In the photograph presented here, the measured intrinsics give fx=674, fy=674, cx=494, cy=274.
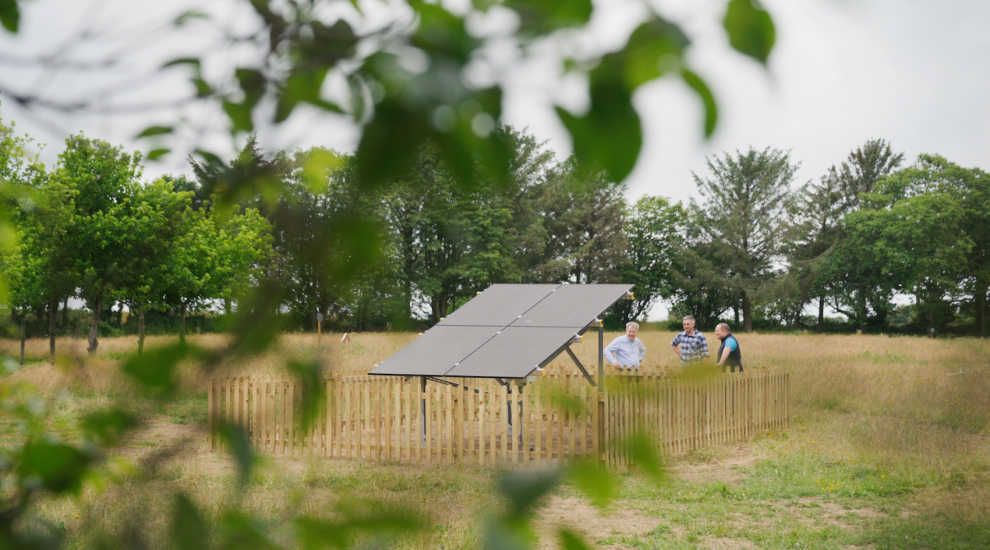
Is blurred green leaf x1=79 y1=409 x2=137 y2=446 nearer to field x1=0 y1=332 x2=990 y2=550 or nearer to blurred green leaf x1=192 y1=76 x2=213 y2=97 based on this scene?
blurred green leaf x1=192 y1=76 x2=213 y2=97

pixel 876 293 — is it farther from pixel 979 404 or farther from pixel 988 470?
pixel 988 470

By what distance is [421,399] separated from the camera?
838 centimetres

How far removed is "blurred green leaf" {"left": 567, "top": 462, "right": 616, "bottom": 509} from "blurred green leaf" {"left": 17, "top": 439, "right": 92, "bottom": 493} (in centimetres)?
63

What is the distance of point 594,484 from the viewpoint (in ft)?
2.20

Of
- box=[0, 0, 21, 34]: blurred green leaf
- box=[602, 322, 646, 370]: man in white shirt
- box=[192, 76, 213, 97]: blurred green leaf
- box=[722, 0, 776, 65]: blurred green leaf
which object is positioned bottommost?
box=[602, 322, 646, 370]: man in white shirt

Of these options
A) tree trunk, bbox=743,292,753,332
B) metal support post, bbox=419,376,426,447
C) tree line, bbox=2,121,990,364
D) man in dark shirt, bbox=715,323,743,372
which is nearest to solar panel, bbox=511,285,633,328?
tree line, bbox=2,121,990,364

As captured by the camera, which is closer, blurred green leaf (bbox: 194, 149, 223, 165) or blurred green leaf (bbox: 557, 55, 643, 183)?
blurred green leaf (bbox: 557, 55, 643, 183)

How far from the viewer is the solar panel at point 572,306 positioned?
925 cm

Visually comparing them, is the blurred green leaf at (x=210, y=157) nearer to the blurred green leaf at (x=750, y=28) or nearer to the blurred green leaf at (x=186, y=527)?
the blurred green leaf at (x=186, y=527)

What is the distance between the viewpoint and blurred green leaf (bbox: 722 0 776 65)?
1.87ft

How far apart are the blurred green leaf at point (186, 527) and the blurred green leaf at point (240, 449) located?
6 cm

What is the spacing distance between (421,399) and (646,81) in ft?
26.4

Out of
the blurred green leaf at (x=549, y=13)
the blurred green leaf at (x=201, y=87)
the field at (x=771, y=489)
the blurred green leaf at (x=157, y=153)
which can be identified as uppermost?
the blurred green leaf at (x=201, y=87)

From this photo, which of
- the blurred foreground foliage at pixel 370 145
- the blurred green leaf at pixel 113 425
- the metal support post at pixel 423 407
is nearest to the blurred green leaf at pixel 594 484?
the blurred foreground foliage at pixel 370 145
